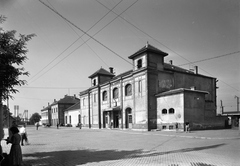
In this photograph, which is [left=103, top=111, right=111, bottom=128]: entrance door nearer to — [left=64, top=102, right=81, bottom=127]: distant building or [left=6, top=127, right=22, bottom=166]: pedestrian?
[left=64, top=102, right=81, bottom=127]: distant building

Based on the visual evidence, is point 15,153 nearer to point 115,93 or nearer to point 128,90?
point 128,90

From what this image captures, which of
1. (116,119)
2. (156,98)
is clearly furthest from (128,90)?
(116,119)

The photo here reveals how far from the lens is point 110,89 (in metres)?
37.1

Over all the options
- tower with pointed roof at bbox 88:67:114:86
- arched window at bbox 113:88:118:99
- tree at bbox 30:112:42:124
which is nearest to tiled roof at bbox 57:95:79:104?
tower with pointed roof at bbox 88:67:114:86

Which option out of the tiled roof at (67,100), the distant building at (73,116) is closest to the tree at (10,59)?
the distant building at (73,116)

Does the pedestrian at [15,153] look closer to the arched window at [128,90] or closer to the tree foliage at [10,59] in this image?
the tree foliage at [10,59]

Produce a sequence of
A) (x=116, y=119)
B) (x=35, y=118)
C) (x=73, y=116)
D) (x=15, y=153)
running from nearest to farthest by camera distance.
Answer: (x=15, y=153) < (x=116, y=119) < (x=73, y=116) < (x=35, y=118)

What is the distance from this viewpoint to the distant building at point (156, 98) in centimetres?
2522

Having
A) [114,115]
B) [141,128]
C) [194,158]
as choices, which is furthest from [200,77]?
[194,158]

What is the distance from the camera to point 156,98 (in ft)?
92.3

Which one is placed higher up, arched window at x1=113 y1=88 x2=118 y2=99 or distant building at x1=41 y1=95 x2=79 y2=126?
arched window at x1=113 y1=88 x2=118 y2=99

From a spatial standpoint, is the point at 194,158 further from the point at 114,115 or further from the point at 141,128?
the point at 114,115

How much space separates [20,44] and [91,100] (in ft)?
119

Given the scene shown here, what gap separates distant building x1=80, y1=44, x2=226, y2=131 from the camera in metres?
25.2
